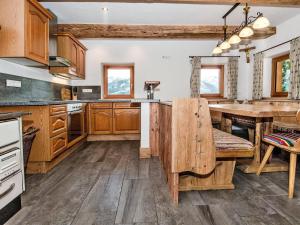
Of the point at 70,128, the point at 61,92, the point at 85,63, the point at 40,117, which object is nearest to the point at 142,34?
the point at 85,63

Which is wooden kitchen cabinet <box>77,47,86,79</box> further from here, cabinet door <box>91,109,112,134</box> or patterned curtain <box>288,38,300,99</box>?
patterned curtain <box>288,38,300,99</box>

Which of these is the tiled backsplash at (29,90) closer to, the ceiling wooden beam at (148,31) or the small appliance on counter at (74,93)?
the small appliance on counter at (74,93)

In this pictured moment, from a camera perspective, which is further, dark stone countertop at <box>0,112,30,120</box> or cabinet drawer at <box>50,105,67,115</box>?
cabinet drawer at <box>50,105,67,115</box>

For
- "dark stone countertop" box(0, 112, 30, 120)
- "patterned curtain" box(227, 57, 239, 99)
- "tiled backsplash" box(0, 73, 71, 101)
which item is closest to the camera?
"dark stone countertop" box(0, 112, 30, 120)

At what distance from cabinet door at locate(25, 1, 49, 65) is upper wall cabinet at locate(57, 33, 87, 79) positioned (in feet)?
2.31

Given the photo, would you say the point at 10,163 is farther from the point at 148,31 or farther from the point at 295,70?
the point at 295,70

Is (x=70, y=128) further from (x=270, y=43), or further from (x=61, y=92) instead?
(x=270, y=43)

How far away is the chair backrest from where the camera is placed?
1.50m

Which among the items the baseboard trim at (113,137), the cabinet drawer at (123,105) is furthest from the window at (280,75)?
the baseboard trim at (113,137)

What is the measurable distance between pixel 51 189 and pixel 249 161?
2279 mm

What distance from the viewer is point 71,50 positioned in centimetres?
362

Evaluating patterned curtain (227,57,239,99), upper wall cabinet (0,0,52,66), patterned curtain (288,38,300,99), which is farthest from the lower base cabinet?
patterned curtain (288,38,300,99)

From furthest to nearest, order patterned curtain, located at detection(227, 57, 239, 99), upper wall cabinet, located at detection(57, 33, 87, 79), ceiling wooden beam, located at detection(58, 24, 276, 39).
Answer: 1. patterned curtain, located at detection(227, 57, 239, 99)
2. ceiling wooden beam, located at detection(58, 24, 276, 39)
3. upper wall cabinet, located at detection(57, 33, 87, 79)

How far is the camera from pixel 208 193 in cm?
174
